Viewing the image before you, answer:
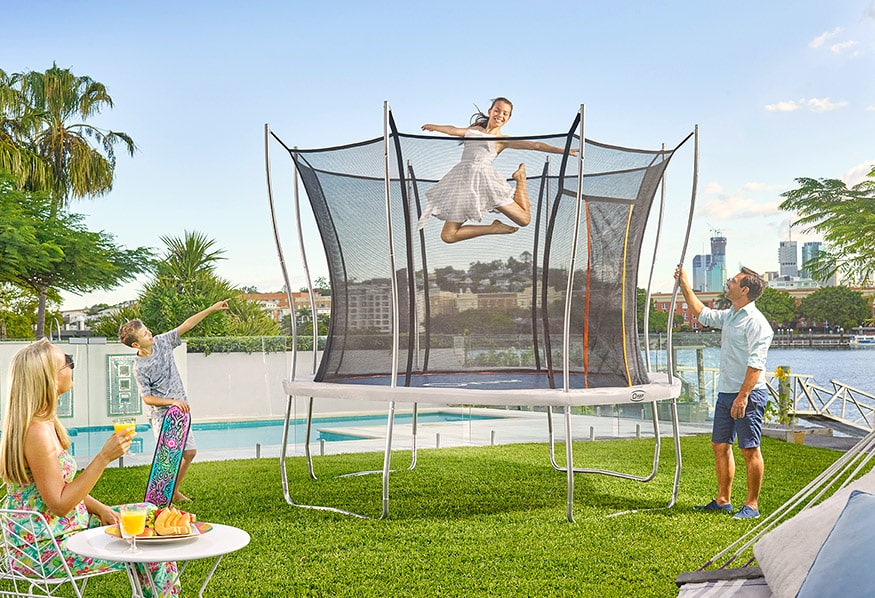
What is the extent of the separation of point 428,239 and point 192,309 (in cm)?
1445

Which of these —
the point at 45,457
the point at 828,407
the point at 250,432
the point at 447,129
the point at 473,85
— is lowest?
the point at 828,407

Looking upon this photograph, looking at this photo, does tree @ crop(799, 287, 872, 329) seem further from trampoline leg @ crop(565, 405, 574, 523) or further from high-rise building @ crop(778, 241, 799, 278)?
trampoline leg @ crop(565, 405, 574, 523)

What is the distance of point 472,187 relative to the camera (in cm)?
485

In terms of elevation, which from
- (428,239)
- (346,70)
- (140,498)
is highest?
(346,70)

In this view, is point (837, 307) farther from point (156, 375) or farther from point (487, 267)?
point (156, 375)

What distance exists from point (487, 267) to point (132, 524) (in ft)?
9.56

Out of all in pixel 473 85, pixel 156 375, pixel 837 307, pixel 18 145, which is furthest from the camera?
pixel 18 145

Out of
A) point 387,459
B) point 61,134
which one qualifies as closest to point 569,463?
point 387,459

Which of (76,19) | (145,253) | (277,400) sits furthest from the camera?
(145,253)

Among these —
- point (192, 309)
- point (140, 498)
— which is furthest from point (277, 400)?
point (192, 309)

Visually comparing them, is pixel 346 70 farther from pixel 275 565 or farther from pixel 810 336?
pixel 275 565

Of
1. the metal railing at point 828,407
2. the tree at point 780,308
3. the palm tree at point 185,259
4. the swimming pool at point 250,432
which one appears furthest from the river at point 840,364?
the palm tree at point 185,259

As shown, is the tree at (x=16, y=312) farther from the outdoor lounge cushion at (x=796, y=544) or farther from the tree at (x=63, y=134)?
the outdoor lounge cushion at (x=796, y=544)

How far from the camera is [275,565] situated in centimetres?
396
